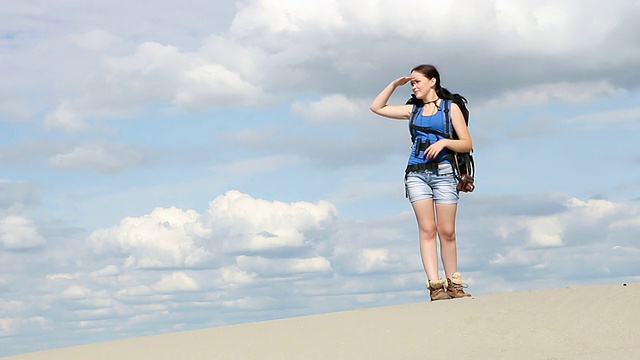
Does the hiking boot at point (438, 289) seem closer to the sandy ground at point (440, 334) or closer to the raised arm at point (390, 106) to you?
the sandy ground at point (440, 334)

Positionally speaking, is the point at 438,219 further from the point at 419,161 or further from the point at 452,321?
the point at 452,321

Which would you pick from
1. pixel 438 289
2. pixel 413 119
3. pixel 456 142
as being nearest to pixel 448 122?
pixel 456 142

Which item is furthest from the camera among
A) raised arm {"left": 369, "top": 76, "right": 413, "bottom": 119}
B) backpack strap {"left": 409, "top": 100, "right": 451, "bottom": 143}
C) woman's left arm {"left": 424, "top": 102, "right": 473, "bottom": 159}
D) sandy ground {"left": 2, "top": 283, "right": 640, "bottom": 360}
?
raised arm {"left": 369, "top": 76, "right": 413, "bottom": 119}

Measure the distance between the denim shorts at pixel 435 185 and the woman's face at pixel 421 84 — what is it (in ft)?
2.73

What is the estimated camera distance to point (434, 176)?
9.50 meters

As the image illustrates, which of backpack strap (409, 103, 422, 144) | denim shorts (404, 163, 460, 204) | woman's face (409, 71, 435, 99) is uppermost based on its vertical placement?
woman's face (409, 71, 435, 99)

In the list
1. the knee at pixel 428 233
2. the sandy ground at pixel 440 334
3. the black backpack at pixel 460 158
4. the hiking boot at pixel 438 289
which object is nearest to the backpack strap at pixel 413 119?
the black backpack at pixel 460 158

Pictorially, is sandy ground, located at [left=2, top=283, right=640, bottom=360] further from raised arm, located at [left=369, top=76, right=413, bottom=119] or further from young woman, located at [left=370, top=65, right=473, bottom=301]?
raised arm, located at [left=369, top=76, right=413, bottom=119]

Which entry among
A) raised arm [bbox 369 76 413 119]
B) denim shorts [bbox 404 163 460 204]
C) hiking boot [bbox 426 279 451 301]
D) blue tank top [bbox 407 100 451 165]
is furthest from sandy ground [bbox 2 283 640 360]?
raised arm [bbox 369 76 413 119]

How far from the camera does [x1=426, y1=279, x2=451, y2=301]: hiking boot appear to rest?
376 inches

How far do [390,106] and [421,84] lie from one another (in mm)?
526

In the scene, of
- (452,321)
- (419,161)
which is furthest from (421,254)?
(452,321)

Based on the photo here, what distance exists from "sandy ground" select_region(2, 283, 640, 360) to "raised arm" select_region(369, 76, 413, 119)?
220 cm

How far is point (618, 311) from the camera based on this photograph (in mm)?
7957
